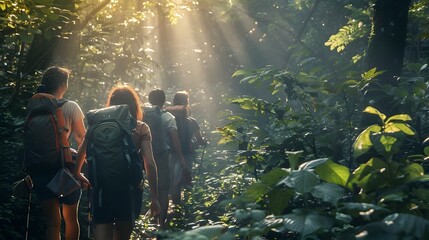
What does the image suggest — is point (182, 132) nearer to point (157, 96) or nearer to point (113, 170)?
point (157, 96)

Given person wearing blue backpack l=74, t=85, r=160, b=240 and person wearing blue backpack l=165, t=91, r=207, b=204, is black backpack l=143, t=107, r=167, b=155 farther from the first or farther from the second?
person wearing blue backpack l=74, t=85, r=160, b=240

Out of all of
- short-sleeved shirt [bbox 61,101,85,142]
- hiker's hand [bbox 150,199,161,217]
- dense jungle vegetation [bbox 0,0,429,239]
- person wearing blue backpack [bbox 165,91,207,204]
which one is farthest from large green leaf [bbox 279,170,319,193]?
person wearing blue backpack [bbox 165,91,207,204]

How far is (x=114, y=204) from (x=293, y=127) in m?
1.80

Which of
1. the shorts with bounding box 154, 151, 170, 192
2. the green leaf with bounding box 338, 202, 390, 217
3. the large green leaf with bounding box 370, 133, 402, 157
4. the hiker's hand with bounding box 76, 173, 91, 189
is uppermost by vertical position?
the large green leaf with bounding box 370, 133, 402, 157

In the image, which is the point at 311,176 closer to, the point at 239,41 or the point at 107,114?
the point at 107,114

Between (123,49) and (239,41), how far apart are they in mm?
17250

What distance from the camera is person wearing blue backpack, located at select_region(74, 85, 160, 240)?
594 centimetres

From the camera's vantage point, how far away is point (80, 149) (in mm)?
6309

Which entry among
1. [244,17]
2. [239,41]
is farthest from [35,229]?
[239,41]

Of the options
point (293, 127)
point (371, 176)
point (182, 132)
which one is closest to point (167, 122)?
point (182, 132)

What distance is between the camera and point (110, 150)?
19.4ft

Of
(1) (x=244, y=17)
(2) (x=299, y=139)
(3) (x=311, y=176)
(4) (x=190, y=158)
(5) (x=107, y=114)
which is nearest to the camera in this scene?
(3) (x=311, y=176)

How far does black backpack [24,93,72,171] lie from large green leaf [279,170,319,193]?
404 cm

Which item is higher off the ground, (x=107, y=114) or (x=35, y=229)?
(x=107, y=114)
